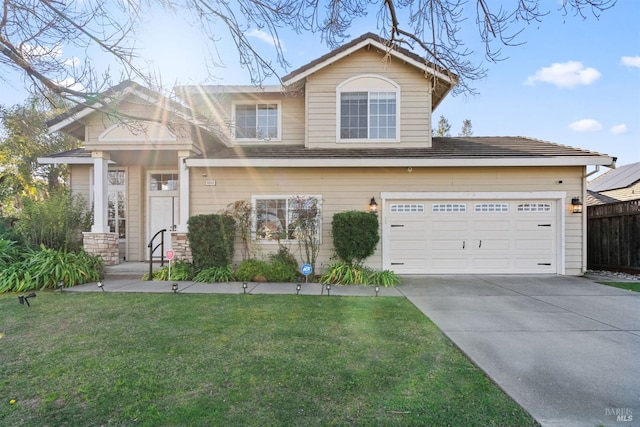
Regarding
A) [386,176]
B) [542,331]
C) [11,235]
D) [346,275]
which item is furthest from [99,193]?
[542,331]

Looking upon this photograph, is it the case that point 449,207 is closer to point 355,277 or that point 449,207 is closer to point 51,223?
point 355,277

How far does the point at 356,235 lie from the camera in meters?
7.42

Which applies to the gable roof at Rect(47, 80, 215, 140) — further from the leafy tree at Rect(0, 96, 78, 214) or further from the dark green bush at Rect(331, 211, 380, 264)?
the leafy tree at Rect(0, 96, 78, 214)

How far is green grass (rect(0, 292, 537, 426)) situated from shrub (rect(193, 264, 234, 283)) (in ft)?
8.13

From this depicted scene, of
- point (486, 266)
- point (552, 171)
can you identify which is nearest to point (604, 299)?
point (486, 266)

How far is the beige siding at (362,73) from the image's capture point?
29.6ft

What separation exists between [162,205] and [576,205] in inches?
470

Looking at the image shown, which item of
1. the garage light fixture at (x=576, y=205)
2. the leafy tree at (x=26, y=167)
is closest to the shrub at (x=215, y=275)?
the garage light fixture at (x=576, y=205)

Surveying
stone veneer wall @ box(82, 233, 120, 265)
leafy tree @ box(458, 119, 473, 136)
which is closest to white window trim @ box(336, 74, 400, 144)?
stone veneer wall @ box(82, 233, 120, 265)

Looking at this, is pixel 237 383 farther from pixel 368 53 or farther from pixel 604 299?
pixel 368 53

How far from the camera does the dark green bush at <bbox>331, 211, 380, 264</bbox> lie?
743 cm

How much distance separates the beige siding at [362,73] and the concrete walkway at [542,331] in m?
4.22

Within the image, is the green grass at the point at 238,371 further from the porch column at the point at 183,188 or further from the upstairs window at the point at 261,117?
the upstairs window at the point at 261,117

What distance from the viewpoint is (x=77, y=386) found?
107 inches
